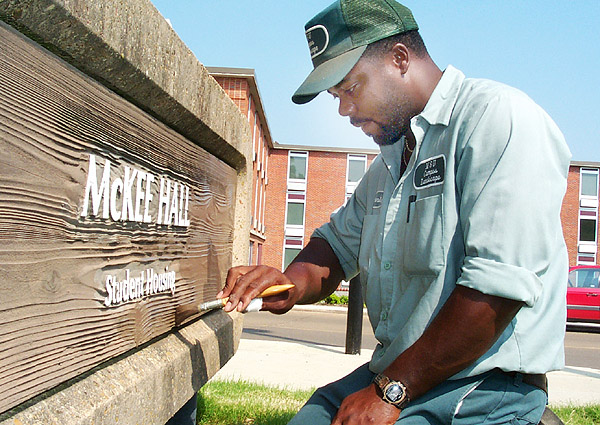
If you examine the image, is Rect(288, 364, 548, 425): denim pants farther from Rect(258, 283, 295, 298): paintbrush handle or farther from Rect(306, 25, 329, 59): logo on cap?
Rect(306, 25, 329, 59): logo on cap

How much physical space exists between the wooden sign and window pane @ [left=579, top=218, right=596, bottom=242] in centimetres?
3473

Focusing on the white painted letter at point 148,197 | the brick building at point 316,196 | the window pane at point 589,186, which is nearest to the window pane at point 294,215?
the brick building at point 316,196

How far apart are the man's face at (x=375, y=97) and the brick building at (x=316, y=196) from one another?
31.0m

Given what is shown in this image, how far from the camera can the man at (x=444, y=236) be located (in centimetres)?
149

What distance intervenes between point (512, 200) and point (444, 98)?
1.39ft

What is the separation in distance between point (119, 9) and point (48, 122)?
0.36m

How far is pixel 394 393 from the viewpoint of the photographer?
1551 millimetres

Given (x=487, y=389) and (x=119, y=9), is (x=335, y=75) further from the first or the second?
(x=487, y=389)

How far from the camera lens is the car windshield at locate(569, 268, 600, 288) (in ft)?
50.3

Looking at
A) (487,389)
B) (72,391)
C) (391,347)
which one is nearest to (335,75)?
(391,347)

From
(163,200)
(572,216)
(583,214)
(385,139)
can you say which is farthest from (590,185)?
(163,200)

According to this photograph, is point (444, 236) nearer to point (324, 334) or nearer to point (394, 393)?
point (394, 393)

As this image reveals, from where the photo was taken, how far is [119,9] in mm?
1378

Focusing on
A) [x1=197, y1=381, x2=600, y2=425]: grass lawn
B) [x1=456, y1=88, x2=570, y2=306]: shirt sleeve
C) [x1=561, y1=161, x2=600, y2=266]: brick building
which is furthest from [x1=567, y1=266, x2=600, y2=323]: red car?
[x1=561, y1=161, x2=600, y2=266]: brick building
